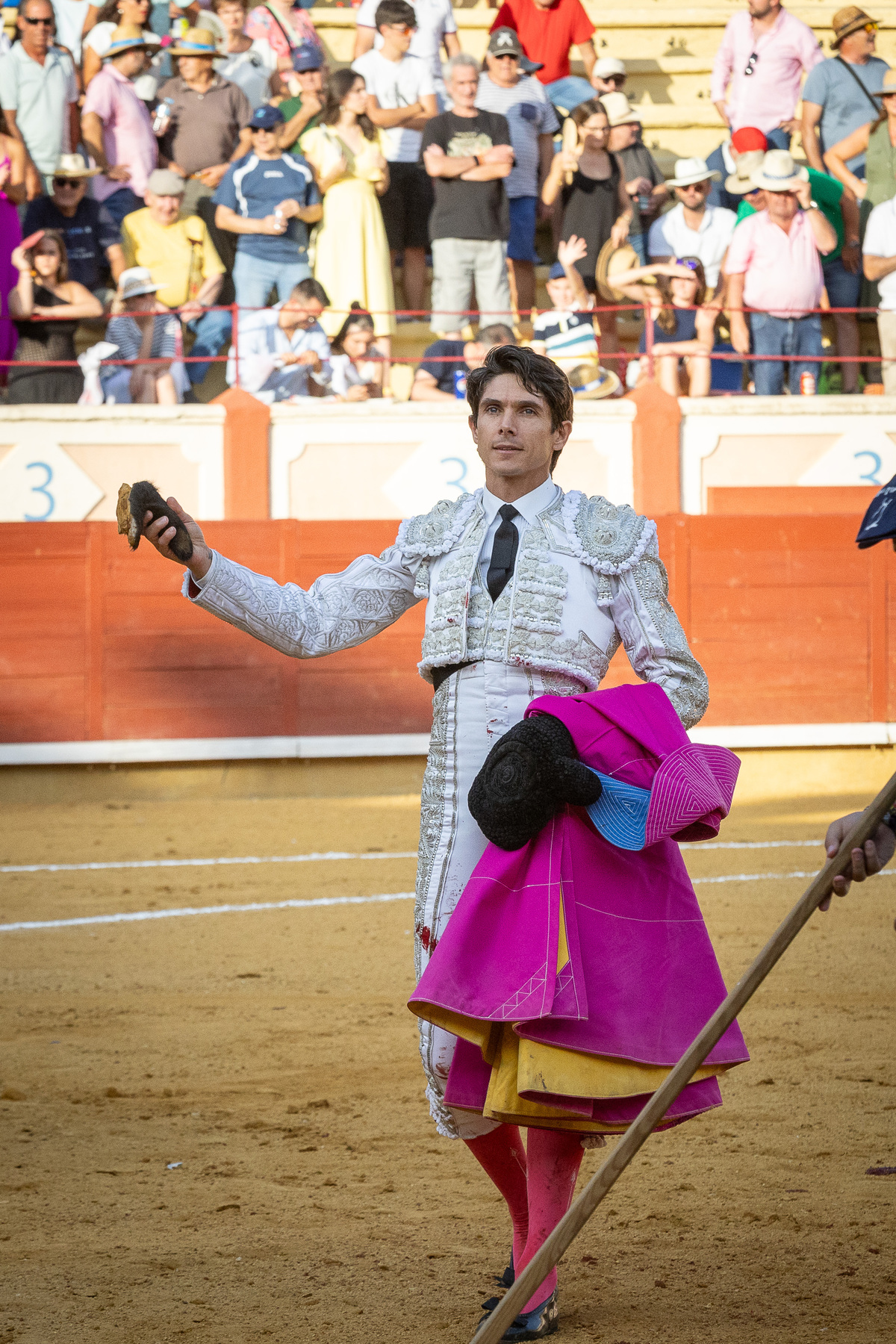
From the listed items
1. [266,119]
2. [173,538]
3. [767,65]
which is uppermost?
[767,65]

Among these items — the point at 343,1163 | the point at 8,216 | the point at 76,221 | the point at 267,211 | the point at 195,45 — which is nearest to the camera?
the point at 343,1163

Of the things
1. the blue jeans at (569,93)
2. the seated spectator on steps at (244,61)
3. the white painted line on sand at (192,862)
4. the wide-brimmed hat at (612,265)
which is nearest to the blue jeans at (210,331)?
the seated spectator on steps at (244,61)

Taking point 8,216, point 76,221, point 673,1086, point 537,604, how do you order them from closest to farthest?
point 673,1086 < point 537,604 < point 8,216 < point 76,221

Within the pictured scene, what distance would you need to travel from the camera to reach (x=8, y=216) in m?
8.37

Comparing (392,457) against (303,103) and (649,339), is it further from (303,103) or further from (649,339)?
(303,103)

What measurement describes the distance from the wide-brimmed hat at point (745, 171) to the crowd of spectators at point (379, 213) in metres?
0.02

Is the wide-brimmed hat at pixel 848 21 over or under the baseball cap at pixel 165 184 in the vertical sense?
over

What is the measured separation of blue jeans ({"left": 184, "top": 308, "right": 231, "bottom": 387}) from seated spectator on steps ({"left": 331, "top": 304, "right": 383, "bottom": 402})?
0.67m

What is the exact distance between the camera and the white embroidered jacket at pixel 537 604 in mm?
2250

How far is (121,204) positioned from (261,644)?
110 inches

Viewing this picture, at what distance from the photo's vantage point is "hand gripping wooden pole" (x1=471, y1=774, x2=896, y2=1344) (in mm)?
1736

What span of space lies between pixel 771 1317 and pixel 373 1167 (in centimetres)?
93

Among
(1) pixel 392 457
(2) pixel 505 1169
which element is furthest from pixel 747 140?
(2) pixel 505 1169

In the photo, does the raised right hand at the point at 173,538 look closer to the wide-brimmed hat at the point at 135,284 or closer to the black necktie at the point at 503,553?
the black necktie at the point at 503,553
